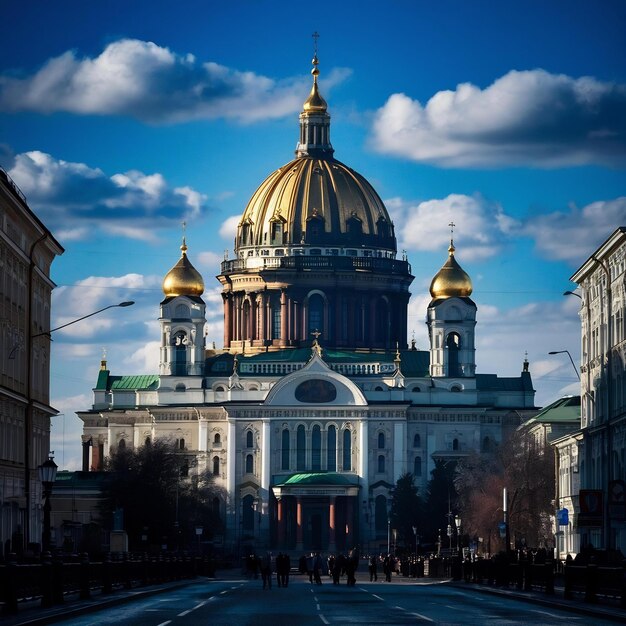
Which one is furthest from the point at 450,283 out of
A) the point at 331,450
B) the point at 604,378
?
the point at 604,378

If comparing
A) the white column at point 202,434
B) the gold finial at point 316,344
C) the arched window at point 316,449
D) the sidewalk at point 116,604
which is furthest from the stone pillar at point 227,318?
the sidewalk at point 116,604

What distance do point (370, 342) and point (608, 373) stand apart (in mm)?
100889

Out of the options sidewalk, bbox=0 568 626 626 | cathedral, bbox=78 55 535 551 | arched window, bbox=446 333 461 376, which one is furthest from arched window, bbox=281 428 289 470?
sidewalk, bbox=0 568 626 626

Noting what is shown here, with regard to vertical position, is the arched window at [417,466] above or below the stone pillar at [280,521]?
above

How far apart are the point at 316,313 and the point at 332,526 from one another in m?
26.3

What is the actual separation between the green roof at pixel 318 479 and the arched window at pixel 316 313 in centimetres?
1995

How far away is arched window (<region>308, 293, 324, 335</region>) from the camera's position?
192 m

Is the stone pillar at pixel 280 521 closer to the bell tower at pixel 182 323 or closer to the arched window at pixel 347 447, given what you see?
the arched window at pixel 347 447

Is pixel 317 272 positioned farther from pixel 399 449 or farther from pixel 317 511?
pixel 317 511

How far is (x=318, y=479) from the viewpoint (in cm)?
17250

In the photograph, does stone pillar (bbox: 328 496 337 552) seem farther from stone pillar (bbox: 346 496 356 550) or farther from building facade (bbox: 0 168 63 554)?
building facade (bbox: 0 168 63 554)

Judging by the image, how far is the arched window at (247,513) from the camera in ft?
574

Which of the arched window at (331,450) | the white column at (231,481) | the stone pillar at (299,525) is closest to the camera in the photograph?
the stone pillar at (299,525)

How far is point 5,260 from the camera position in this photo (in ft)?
249
